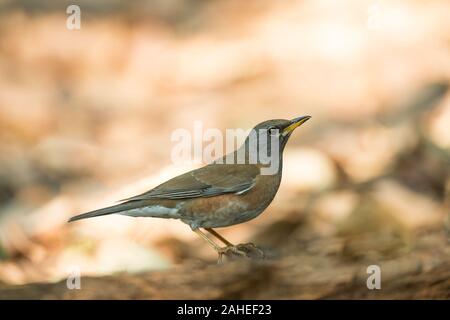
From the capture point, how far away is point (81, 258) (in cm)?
517

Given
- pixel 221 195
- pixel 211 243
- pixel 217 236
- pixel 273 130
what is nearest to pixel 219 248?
pixel 211 243

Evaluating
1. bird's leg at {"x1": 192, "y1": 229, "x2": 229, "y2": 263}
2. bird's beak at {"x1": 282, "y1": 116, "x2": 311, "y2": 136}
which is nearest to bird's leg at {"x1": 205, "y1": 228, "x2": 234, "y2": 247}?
bird's leg at {"x1": 192, "y1": 229, "x2": 229, "y2": 263}

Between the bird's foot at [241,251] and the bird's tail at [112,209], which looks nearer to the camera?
the bird's tail at [112,209]

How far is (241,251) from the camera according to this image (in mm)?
4887

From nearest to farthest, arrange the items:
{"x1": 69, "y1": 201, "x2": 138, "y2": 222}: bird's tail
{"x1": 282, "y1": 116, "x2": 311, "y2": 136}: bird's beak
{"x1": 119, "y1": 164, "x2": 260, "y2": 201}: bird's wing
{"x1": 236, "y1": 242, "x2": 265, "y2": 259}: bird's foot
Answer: {"x1": 69, "y1": 201, "x2": 138, "y2": 222}: bird's tail
{"x1": 236, "y1": 242, "x2": 265, "y2": 259}: bird's foot
{"x1": 119, "y1": 164, "x2": 260, "y2": 201}: bird's wing
{"x1": 282, "y1": 116, "x2": 311, "y2": 136}: bird's beak

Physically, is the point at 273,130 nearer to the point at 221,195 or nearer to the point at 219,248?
the point at 221,195

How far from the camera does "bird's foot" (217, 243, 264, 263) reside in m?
4.84

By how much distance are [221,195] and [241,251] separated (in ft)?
1.26

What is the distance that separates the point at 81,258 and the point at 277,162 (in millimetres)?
1494

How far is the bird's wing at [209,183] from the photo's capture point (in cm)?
489

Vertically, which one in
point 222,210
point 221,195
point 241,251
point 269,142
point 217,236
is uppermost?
point 269,142

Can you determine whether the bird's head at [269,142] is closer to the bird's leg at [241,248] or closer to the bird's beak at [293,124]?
the bird's beak at [293,124]

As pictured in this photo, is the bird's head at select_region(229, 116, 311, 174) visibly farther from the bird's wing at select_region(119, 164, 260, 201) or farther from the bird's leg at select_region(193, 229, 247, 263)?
the bird's leg at select_region(193, 229, 247, 263)

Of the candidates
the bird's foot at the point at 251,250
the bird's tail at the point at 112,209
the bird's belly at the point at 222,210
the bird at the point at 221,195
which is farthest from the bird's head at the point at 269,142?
the bird's tail at the point at 112,209
